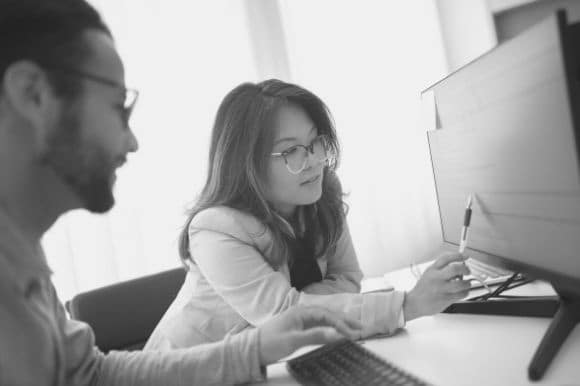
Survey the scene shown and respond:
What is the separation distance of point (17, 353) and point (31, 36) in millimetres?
429

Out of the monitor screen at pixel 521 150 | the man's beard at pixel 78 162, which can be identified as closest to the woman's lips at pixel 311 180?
the monitor screen at pixel 521 150

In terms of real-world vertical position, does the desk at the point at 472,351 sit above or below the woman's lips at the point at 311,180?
below

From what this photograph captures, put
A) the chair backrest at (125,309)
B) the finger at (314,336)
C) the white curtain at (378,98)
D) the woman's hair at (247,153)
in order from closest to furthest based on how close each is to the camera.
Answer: the finger at (314,336) → the woman's hair at (247,153) → the chair backrest at (125,309) → the white curtain at (378,98)

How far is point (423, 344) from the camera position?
93 cm

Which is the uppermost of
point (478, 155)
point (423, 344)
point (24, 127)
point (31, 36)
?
point (31, 36)

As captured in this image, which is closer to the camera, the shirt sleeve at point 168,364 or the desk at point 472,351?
the desk at point 472,351

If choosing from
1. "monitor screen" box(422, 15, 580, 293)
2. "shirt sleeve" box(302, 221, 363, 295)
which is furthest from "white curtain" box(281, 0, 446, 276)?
"monitor screen" box(422, 15, 580, 293)

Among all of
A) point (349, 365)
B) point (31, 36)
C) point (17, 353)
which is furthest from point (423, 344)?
point (31, 36)

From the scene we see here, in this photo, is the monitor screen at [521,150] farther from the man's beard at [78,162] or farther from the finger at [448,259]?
the man's beard at [78,162]

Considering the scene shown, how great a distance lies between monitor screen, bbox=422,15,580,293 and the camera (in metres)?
0.66

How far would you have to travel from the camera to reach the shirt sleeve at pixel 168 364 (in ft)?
2.83

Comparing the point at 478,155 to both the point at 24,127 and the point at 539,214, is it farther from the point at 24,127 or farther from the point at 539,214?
the point at 24,127

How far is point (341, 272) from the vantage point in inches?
58.2

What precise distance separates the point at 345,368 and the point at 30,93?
0.62 metres
